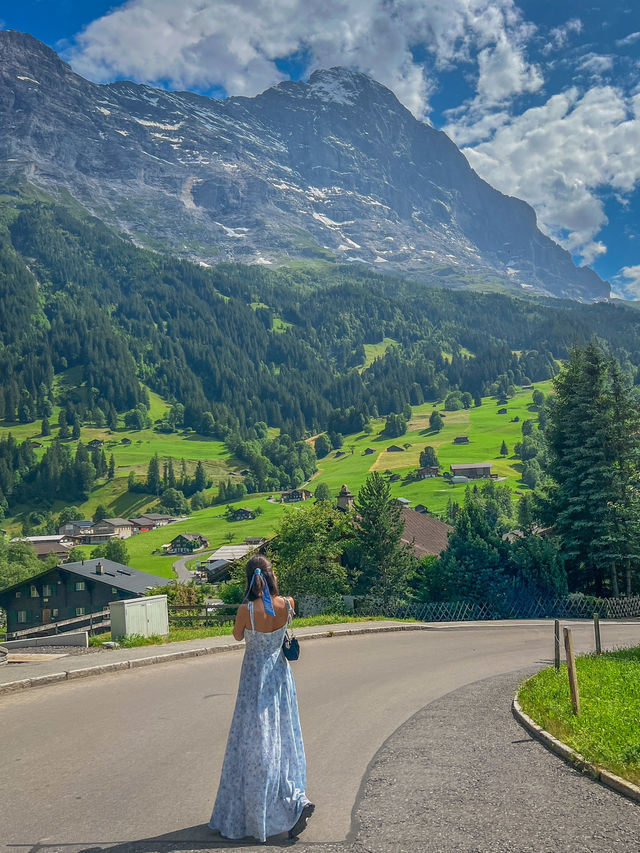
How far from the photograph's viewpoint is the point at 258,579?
7082 mm

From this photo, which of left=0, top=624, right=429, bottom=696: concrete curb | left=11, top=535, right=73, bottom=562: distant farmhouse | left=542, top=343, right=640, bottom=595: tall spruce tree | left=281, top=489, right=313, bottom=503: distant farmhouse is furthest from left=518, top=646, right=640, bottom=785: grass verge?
left=281, top=489, right=313, bottom=503: distant farmhouse

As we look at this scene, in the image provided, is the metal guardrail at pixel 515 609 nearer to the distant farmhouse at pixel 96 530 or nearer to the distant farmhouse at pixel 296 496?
the distant farmhouse at pixel 296 496

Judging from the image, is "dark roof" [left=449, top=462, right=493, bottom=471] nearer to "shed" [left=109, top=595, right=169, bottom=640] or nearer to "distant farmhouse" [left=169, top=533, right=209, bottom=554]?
"distant farmhouse" [left=169, top=533, right=209, bottom=554]

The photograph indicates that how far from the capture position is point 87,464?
19312 centimetres

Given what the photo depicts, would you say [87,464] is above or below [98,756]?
above

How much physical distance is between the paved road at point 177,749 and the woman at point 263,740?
346 mm

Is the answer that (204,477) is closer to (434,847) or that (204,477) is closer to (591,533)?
(591,533)

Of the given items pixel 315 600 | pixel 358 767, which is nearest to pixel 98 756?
pixel 358 767

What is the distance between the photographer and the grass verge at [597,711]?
8.27 m

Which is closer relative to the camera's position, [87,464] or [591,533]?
[591,533]

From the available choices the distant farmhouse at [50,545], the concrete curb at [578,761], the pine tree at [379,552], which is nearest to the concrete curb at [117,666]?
the concrete curb at [578,761]

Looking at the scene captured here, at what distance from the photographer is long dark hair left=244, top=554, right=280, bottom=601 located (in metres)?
7.07

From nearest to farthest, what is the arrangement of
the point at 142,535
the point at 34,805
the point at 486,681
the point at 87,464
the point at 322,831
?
the point at 322,831 → the point at 34,805 → the point at 486,681 → the point at 142,535 → the point at 87,464

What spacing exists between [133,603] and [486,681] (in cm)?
1125
